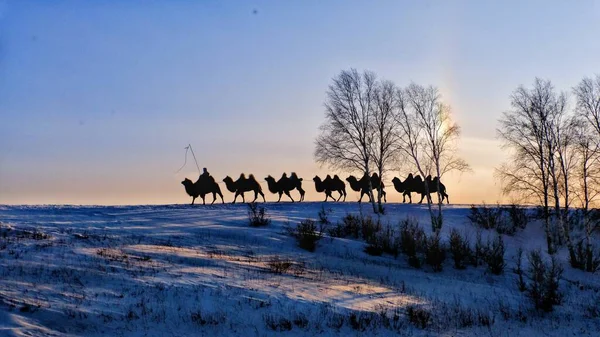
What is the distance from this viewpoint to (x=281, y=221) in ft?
103

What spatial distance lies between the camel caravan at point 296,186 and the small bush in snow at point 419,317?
20.8m

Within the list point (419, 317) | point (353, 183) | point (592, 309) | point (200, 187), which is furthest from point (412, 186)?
point (419, 317)

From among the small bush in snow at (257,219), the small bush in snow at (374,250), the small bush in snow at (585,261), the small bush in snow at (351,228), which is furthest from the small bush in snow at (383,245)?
the small bush in snow at (585,261)

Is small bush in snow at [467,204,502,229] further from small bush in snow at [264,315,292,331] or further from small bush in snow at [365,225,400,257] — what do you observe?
small bush in snow at [264,315,292,331]

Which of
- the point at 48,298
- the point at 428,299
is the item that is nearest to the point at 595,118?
the point at 428,299

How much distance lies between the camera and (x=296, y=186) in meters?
45.9

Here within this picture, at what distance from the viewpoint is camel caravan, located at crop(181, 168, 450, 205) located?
39438mm

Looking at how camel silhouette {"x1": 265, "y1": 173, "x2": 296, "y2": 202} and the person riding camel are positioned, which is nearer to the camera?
the person riding camel

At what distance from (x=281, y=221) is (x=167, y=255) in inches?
460

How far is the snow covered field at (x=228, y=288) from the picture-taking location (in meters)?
13.3

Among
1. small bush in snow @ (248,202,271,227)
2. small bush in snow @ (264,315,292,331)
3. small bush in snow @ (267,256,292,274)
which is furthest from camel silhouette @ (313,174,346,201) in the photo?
small bush in snow @ (264,315,292,331)

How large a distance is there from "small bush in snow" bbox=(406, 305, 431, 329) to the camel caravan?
20817 mm

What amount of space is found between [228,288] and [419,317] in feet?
15.6

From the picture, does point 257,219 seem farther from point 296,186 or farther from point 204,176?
point 296,186
